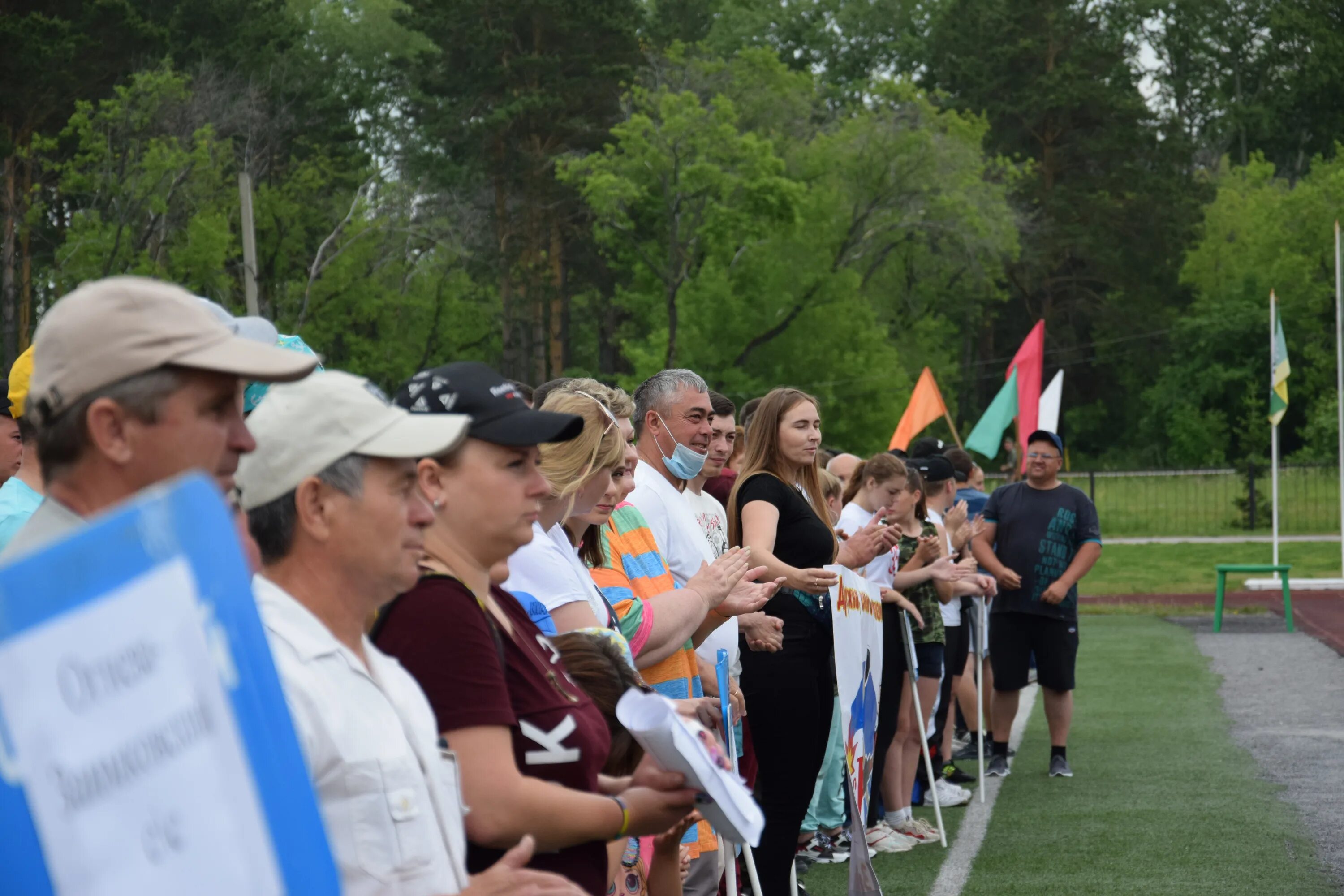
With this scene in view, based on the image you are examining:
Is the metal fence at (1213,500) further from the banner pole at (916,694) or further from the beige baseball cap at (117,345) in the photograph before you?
the beige baseball cap at (117,345)

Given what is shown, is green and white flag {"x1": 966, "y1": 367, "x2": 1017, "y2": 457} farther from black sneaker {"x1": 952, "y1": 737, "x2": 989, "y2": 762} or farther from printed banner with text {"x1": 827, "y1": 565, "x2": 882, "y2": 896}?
printed banner with text {"x1": 827, "y1": 565, "x2": 882, "y2": 896}

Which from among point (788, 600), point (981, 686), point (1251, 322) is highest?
point (1251, 322)

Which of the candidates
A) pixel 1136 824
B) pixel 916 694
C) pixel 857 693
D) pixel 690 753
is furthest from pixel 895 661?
pixel 690 753

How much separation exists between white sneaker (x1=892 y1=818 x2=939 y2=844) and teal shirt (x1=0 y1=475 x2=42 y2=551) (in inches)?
209

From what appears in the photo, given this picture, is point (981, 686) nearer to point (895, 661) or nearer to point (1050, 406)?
point (895, 661)

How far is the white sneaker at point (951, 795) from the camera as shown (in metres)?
9.25

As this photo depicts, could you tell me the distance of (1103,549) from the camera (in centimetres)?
3325

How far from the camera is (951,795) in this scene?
9289 mm

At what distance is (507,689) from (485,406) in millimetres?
514

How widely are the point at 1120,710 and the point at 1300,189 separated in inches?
1914

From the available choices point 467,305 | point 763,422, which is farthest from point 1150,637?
point 467,305

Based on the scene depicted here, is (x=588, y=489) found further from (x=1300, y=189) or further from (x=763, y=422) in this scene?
(x=1300, y=189)

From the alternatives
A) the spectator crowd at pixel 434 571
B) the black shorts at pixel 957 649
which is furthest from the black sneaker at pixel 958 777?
the spectator crowd at pixel 434 571

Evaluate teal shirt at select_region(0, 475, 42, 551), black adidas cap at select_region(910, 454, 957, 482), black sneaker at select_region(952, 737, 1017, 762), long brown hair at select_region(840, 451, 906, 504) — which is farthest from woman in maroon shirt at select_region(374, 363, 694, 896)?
black sneaker at select_region(952, 737, 1017, 762)
